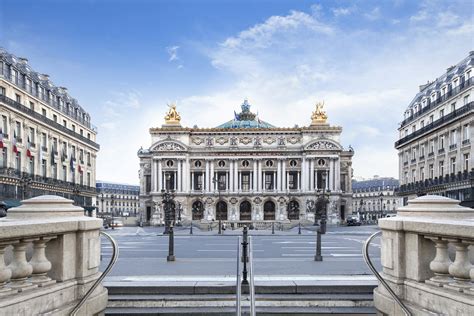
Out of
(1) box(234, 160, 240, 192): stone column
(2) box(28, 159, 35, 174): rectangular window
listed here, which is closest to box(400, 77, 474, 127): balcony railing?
(1) box(234, 160, 240, 192): stone column

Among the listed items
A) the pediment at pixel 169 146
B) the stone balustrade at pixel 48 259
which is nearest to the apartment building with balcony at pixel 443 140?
the stone balustrade at pixel 48 259

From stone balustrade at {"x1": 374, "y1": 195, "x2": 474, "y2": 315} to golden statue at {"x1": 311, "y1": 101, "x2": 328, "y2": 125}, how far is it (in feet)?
239

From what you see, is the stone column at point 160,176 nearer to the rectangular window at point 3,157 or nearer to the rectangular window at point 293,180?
the rectangular window at point 293,180

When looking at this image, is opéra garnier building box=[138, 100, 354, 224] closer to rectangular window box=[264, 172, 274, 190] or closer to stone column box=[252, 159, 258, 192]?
stone column box=[252, 159, 258, 192]

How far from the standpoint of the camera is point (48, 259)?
20.0ft

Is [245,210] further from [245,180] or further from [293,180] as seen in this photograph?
[293,180]

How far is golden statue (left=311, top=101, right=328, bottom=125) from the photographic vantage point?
78.3 metres

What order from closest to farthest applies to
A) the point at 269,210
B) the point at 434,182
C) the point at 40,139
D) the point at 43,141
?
the point at 40,139, the point at 434,182, the point at 43,141, the point at 269,210

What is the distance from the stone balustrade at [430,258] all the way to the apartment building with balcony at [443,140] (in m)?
32.5

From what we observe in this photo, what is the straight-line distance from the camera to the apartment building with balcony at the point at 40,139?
39000 mm

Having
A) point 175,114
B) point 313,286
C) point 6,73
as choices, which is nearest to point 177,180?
point 175,114

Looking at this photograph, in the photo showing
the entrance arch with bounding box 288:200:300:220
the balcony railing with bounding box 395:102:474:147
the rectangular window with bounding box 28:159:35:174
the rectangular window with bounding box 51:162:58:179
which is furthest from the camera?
the entrance arch with bounding box 288:200:300:220

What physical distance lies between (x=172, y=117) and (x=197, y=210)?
58.4ft

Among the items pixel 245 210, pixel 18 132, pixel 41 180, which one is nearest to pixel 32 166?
pixel 41 180
